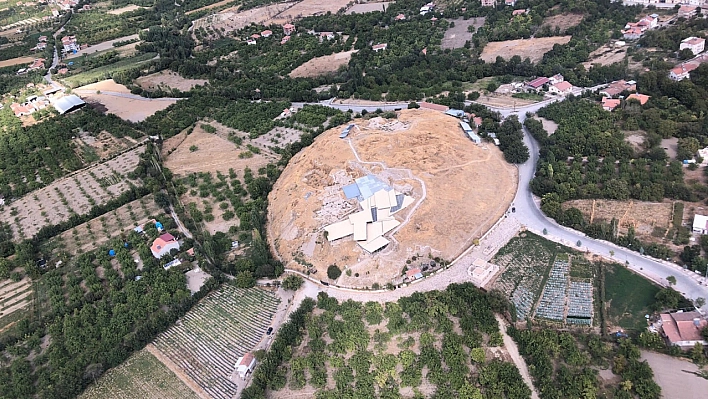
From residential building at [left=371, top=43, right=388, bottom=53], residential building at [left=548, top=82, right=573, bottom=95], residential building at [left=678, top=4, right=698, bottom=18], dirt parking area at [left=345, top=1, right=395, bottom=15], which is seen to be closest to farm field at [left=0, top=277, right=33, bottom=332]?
residential building at [left=371, top=43, right=388, bottom=53]

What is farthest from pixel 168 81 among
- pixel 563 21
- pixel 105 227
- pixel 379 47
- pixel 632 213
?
pixel 632 213

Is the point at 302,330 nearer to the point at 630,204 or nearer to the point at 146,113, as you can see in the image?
the point at 630,204

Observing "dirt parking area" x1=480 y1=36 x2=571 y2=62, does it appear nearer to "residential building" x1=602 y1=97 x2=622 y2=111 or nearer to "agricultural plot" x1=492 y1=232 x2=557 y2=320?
"residential building" x1=602 y1=97 x2=622 y2=111

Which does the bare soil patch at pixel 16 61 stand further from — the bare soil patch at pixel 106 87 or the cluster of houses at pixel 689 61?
the cluster of houses at pixel 689 61

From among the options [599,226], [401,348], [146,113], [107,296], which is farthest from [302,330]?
[146,113]

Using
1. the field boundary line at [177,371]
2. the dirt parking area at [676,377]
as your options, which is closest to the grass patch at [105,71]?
the field boundary line at [177,371]
